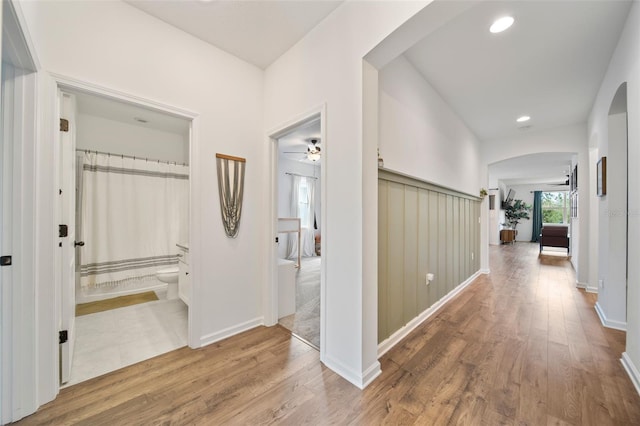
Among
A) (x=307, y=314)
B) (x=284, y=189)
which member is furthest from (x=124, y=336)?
(x=284, y=189)

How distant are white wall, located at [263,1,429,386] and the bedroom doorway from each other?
12cm

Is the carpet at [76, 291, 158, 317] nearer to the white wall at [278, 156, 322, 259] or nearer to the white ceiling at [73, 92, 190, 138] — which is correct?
the white ceiling at [73, 92, 190, 138]

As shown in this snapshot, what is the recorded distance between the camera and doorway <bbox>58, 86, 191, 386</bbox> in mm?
2596

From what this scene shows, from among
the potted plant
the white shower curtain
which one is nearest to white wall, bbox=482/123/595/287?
the white shower curtain

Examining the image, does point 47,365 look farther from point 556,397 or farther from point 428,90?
point 428,90

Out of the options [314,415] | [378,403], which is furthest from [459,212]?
Answer: [314,415]

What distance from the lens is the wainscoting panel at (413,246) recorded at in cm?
211

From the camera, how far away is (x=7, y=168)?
1.37 meters

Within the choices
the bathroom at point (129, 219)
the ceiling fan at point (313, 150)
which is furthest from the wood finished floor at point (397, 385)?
the ceiling fan at point (313, 150)

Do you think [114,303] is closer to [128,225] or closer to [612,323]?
[128,225]

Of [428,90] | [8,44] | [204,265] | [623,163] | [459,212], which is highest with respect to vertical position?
[428,90]

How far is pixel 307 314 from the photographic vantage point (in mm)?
2848

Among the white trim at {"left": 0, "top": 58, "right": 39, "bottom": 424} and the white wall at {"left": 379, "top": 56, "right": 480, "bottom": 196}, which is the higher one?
the white wall at {"left": 379, "top": 56, "right": 480, "bottom": 196}

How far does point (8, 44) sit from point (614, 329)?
5205 millimetres
